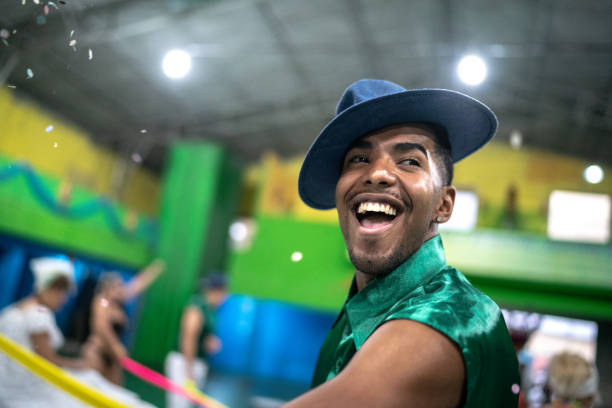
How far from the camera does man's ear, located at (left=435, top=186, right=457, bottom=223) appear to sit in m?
0.85

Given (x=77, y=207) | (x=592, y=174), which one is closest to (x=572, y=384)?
(x=592, y=174)

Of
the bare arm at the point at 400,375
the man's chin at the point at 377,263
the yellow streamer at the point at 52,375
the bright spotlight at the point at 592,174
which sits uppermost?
the bright spotlight at the point at 592,174

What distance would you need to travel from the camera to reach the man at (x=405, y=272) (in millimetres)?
533

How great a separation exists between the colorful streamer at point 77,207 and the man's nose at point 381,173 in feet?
17.4

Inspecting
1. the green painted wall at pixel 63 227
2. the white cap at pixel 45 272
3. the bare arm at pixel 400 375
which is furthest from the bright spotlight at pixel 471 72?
the green painted wall at pixel 63 227

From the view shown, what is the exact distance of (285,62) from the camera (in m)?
6.68

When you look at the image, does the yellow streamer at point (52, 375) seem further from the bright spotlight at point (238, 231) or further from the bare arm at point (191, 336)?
the bright spotlight at point (238, 231)

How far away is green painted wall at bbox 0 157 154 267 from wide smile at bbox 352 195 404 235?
5855 millimetres

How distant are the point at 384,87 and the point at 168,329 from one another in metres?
10.8

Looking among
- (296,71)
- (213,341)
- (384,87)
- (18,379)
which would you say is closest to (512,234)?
(296,71)

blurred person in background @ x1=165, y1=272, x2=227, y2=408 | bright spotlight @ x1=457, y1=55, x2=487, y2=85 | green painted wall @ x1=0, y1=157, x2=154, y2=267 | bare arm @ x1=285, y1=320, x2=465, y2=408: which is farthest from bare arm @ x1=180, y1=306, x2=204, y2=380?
bare arm @ x1=285, y1=320, x2=465, y2=408

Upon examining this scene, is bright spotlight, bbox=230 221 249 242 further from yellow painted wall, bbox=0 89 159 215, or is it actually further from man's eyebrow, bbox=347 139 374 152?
man's eyebrow, bbox=347 139 374 152

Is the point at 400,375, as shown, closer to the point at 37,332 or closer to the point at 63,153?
the point at 63,153

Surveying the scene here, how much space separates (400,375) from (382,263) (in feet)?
0.88
